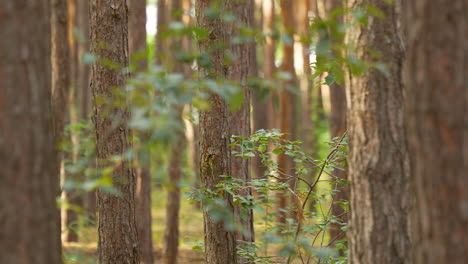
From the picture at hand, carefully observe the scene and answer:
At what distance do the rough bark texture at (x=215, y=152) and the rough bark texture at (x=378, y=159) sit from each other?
169 cm

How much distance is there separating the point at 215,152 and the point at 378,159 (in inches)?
76.5

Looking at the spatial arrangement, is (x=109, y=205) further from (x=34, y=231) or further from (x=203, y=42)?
(x=34, y=231)

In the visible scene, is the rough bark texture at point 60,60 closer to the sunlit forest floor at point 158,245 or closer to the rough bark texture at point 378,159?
the sunlit forest floor at point 158,245

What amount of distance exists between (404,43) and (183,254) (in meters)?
9.72

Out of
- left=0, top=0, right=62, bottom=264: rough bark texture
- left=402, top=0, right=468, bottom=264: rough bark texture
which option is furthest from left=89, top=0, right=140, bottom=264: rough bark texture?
left=402, top=0, right=468, bottom=264: rough bark texture

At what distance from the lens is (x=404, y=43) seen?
4.14m

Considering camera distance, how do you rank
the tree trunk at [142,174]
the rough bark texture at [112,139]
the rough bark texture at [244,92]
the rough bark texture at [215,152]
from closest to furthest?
1. the rough bark texture at [215,152]
2. the rough bark texture at [112,139]
3. the rough bark texture at [244,92]
4. the tree trunk at [142,174]

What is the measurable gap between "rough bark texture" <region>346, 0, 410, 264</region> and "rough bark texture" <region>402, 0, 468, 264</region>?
1049 millimetres

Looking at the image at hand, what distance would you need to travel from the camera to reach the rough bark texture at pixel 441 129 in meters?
2.75

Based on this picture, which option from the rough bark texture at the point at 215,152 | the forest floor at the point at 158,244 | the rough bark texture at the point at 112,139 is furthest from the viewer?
A: the forest floor at the point at 158,244

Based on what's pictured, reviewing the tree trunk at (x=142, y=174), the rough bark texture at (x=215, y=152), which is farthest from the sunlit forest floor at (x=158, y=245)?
the rough bark texture at (x=215, y=152)

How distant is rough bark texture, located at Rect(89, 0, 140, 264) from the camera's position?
6.15m

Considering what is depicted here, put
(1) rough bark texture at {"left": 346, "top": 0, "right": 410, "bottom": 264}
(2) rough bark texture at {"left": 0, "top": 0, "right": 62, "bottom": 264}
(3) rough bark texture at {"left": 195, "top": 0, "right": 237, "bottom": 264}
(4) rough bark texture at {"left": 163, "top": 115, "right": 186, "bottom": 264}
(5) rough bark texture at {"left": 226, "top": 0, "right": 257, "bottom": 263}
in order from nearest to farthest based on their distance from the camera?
(2) rough bark texture at {"left": 0, "top": 0, "right": 62, "bottom": 264} → (1) rough bark texture at {"left": 346, "top": 0, "right": 410, "bottom": 264} → (3) rough bark texture at {"left": 195, "top": 0, "right": 237, "bottom": 264} → (5) rough bark texture at {"left": 226, "top": 0, "right": 257, "bottom": 263} → (4) rough bark texture at {"left": 163, "top": 115, "right": 186, "bottom": 264}

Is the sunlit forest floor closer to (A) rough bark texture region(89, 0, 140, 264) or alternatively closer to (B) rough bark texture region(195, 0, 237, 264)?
(A) rough bark texture region(89, 0, 140, 264)
